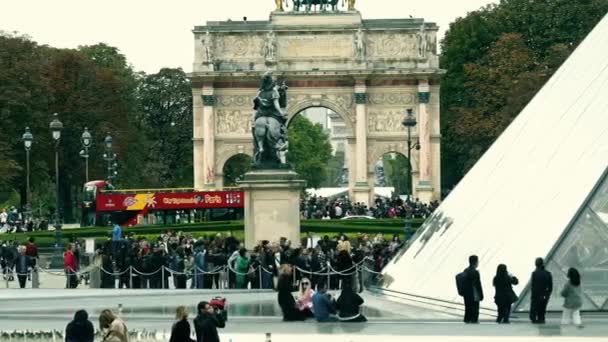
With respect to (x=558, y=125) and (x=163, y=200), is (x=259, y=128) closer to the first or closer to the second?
(x=558, y=125)

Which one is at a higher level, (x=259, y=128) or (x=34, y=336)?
(x=259, y=128)

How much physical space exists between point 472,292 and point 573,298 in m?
1.72

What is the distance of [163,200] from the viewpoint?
258 feet

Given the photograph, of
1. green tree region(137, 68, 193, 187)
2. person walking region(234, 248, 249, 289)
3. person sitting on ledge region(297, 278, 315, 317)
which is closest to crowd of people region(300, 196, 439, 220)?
green tree region(137, 68, 193, 187)

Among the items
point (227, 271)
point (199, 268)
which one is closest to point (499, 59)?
point (199, 268)

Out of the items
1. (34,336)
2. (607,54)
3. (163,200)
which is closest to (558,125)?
(607,54)

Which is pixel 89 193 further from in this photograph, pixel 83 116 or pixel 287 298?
pixel 287 298

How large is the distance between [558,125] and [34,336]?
11.9m

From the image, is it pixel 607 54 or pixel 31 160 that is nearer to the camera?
pixel 607 54

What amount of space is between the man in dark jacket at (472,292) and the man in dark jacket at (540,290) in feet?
3.09

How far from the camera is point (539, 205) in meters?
28.5

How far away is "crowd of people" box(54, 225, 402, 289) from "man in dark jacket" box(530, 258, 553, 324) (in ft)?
32.3

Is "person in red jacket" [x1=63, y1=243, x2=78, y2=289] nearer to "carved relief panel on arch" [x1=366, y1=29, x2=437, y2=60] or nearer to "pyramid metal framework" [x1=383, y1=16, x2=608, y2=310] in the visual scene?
"pyramid metal framework" [x1=383, y1=16, x2=608, y2=310]

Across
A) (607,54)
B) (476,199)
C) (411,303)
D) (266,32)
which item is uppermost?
(266,32)
